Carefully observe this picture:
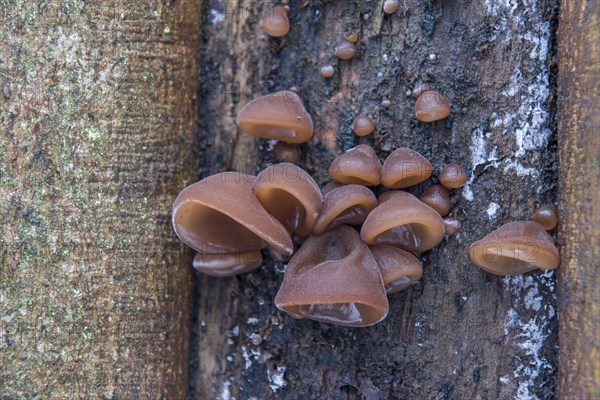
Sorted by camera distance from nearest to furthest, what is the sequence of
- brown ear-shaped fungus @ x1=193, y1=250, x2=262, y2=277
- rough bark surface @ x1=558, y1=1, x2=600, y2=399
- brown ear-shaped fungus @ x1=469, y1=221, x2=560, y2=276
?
1. rough bark surface @ x1=558, y1=1, x2=600, y2=399
2. brown ear-shaped fungus @ x1=469, y1=221, x2=560, y2=276
3. brown ear-shaped fungus @ x1=193, y1=250, x2=262, y2=277

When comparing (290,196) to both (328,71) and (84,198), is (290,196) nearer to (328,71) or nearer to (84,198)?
(328,71)

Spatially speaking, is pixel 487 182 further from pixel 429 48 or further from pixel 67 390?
pixel 67 390

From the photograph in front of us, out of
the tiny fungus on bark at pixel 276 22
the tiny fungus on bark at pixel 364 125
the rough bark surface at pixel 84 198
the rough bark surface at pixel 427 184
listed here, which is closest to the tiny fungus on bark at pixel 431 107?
the rough bark surface at pixel 427 184

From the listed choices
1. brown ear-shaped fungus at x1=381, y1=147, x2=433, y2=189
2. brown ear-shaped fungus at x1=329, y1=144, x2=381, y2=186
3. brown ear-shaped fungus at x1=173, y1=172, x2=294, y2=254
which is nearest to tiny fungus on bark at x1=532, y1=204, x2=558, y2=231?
brown ear-shaped fungus at x1=381, y1=147, x2=433, y2=189

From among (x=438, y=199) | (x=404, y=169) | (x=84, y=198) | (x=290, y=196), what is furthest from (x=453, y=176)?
(x=84, y=198)

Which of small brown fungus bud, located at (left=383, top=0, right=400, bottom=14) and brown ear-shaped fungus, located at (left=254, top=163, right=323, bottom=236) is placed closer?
brown ear-shaped fungus, located at (left=254, top=163, right=323, bottom=236)

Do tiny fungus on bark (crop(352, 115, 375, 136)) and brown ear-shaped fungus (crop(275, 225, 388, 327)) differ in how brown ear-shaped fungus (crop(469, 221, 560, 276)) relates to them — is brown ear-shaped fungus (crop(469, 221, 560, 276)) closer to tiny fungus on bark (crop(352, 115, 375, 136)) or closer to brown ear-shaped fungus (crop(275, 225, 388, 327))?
brown ear-shaped fungus (crop(275, 225, 388, 327))

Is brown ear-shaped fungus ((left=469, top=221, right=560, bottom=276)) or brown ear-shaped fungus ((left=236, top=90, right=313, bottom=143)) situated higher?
brown ear-shaped fungus ((left=236, top=90, right=313, bottom=143))

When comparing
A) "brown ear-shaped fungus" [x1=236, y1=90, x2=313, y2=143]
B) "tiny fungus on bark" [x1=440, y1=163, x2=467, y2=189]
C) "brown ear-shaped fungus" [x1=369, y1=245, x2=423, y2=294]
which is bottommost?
"brown ear-shaped fungus" [x1=369, y1=245, x2=423, y2=294]
